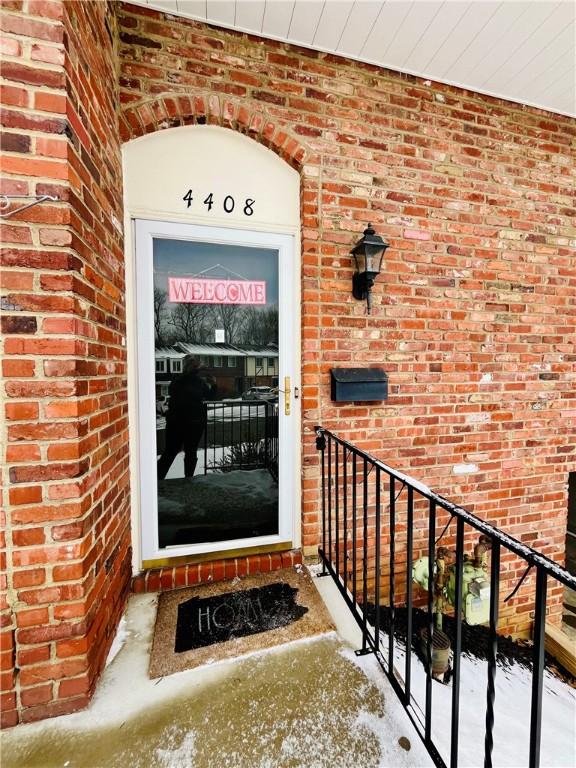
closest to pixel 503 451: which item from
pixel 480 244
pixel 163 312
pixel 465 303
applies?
pixel 465 303

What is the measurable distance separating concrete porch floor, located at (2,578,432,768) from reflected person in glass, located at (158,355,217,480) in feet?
3.05

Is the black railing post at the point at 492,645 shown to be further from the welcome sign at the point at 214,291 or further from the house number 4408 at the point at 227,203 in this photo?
the house number 4408 at the point at 227,203

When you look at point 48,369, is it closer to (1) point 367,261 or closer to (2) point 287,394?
(2) point 287,394

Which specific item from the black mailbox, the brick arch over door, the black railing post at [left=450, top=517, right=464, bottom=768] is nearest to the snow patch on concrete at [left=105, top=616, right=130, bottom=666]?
the black railing post at [left=450, top=517, right=464, bottom=768]

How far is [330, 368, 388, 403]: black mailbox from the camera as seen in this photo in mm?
2092

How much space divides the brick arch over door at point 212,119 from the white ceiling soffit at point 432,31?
0.41 meters

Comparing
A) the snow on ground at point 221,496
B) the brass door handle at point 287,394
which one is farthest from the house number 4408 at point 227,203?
the snow on ground at point 221,496

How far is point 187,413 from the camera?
80.4 inches

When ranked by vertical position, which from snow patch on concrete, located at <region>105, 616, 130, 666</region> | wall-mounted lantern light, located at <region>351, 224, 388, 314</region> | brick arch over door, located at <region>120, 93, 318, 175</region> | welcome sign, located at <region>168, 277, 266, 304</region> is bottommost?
snow patch on concrete, located at <region>105, 616, 130, 666</region>

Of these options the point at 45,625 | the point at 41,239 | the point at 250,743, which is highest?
the point at 41,239

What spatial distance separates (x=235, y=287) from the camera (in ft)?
6.72

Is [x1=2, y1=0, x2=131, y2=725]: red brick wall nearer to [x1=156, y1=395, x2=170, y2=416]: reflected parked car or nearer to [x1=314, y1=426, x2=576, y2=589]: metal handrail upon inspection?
[x1=156, y1=395, x2=170, y2=416]: reflected parked car

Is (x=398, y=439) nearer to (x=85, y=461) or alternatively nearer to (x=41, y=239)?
(x=85, y=461)

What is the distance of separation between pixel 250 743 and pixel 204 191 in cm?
247
